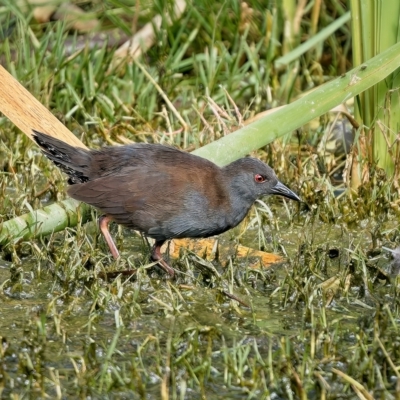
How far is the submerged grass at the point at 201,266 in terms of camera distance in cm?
397

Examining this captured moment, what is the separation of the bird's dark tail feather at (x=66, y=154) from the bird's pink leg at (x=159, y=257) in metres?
0.52

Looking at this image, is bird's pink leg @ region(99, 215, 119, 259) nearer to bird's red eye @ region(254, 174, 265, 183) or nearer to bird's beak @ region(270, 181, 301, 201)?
bird's red eye @ region(254, 174, 265, 183)

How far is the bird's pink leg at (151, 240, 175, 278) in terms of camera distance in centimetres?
516

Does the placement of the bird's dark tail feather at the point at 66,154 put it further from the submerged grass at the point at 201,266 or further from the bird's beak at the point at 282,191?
the bird's beak at the point at 282,191

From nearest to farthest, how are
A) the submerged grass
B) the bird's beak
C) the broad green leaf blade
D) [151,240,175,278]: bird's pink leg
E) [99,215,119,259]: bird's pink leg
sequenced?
the submerged grass → [151,240,175,278]: bird's pink leg → [99,215,119,259]: bird's pink leg → the broad green leaf blade → the bird's beak

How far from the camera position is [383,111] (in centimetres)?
607

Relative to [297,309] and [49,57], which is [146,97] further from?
[297,309]

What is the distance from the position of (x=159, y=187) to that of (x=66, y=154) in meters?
0.57

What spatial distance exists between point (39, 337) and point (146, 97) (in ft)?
11.1

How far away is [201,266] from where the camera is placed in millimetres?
5121

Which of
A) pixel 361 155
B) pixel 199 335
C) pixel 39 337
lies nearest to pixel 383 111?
pixel 361 155

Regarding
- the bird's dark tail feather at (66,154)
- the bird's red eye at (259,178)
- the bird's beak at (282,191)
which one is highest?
the bird's dark tail feather at (66,154)

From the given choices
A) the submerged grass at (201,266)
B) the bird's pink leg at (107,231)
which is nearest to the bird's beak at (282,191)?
the submerged grass at (201,266)

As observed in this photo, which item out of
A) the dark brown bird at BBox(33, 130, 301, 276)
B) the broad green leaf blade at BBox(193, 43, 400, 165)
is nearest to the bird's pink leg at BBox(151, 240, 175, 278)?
the dark brown bird at BBox(33, 130, 301, 276)
